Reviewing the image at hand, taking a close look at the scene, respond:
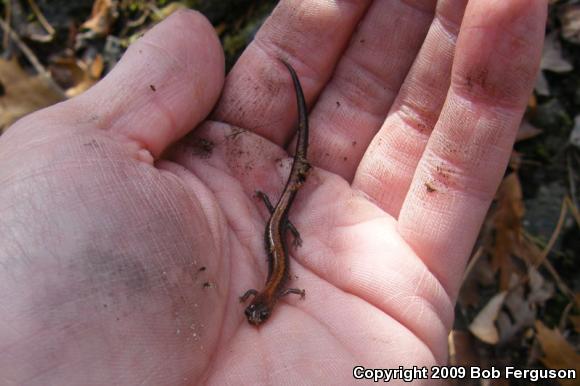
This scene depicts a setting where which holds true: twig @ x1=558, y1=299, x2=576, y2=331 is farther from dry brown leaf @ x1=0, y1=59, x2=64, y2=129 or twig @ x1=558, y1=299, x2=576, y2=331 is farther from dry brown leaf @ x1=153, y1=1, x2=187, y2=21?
dry brown leaf @ x1=0, y1=59, x2=64, y2=129

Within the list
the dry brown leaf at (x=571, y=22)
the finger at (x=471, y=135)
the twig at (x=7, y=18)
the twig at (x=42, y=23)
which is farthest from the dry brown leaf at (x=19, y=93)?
the dry brown leaf at (x=571, y=22)

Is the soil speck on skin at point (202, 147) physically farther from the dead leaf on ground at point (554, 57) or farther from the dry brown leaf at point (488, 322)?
the dead leaf on ground at point (554, 57)

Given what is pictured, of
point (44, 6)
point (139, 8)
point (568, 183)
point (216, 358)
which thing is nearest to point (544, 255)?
point (568, 183)

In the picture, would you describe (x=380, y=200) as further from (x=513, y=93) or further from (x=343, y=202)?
(x=513, y=93)

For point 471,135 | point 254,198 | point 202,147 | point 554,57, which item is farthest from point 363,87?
point 554,57

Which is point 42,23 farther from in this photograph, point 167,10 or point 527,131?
point 527,131
